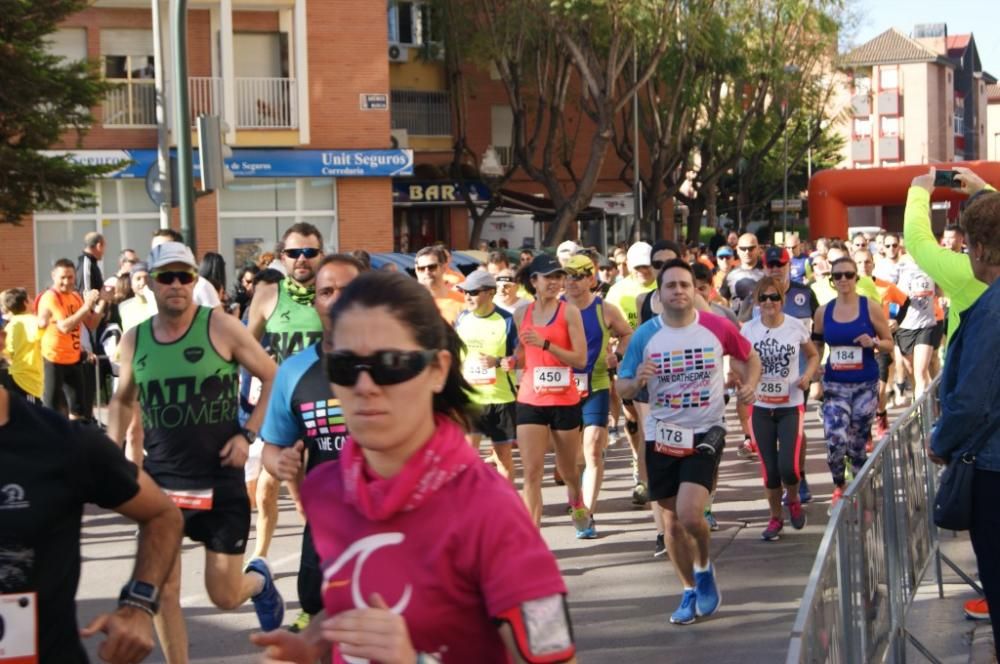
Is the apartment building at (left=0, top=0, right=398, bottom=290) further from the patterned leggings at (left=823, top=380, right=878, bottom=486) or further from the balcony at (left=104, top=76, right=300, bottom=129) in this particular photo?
the patterned leggings at (left=823, top=380, right=878, bottom=486)

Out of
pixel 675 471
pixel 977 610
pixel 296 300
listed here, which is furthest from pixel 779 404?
pixel 296 300

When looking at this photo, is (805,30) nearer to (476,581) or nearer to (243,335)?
(243,335)

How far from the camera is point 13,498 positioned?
346 centimetres

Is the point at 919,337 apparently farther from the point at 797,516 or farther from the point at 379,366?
the point at 379,366

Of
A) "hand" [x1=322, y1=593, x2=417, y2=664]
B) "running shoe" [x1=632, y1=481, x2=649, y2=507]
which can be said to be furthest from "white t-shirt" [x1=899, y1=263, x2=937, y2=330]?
"hand" [x1=322, y1=593, x2=417, y2=664]

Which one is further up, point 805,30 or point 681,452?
point 805,30

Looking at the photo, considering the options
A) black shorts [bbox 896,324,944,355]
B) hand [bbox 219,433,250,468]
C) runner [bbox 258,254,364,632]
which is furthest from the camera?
black shorts [bbox 896,324,944,355]

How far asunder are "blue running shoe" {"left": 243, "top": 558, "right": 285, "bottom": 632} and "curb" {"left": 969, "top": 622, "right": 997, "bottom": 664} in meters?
3.19

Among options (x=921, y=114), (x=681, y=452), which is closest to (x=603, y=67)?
(x=681, y=452)

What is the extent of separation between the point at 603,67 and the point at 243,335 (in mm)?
34987

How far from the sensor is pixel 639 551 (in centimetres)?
1024

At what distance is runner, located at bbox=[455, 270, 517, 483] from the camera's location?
10.7 meters

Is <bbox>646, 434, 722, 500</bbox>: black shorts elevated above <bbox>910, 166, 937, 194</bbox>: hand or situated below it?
below

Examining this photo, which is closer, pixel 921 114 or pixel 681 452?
pixel 681 452
